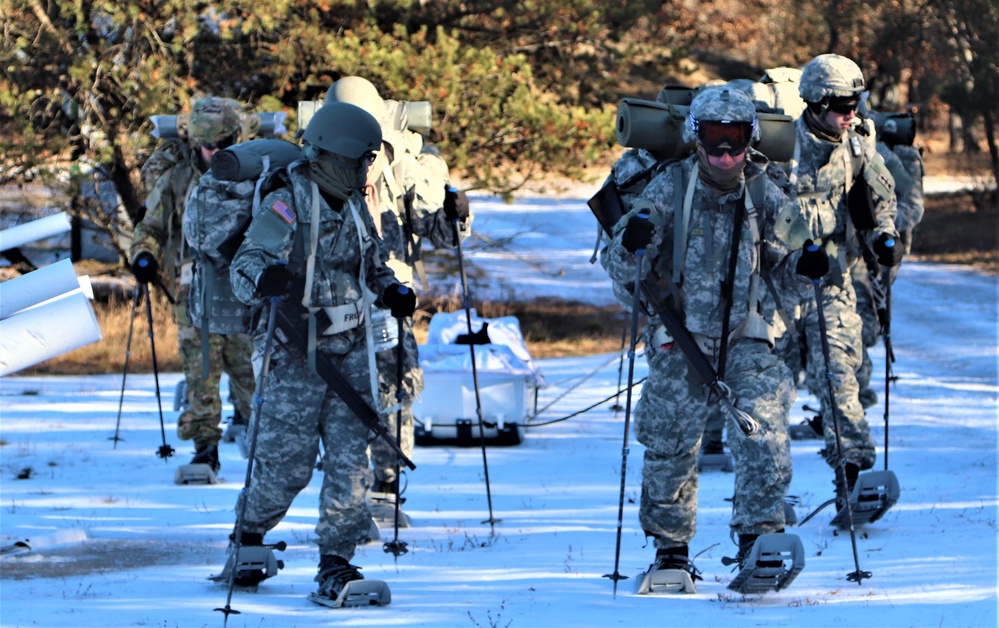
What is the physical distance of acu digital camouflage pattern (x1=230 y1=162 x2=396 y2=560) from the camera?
640 centimetres

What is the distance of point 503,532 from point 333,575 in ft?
6.16

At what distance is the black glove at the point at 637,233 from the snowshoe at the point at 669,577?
141 cm

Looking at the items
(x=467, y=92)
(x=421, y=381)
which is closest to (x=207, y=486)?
(x=421, y=381)

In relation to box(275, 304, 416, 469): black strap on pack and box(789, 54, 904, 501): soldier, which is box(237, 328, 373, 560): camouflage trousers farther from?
box(789, 54, 904, 501): soldier

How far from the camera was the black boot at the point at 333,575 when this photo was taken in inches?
248

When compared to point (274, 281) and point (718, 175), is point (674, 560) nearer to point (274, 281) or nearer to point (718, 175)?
point (718, 175)

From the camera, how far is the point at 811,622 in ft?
19.1

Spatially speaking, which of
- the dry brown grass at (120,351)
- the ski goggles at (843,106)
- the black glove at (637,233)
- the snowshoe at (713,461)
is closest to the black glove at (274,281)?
the black glove at (637,233)

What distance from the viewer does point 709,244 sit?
6.34 meters

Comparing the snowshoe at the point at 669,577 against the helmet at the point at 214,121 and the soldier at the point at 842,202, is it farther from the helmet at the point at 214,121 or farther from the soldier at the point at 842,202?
the helmet at the point at 214,121

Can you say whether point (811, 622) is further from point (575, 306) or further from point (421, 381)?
point (575, 306)

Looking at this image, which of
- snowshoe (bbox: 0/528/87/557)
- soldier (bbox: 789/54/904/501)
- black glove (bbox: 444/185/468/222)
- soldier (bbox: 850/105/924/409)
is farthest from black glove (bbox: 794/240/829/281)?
snowshoe (bbox: 0/528/87/557)

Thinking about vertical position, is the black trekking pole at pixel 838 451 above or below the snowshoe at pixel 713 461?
above

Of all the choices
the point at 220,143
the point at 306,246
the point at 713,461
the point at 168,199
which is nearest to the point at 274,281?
the point at 306,246
